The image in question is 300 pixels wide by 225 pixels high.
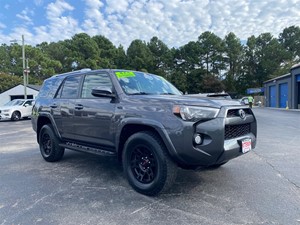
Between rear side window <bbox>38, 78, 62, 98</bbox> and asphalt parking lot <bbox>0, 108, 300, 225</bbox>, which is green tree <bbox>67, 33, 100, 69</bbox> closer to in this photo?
rear side window <bbox>38, 78, 62, 98</bbox>

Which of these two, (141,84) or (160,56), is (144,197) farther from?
(160,56)

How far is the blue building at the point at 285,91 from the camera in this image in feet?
101

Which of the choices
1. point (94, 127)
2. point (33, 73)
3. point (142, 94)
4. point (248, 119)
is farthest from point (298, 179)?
point (33, 73)

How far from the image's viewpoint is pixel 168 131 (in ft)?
11.3

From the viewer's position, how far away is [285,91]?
34469mm

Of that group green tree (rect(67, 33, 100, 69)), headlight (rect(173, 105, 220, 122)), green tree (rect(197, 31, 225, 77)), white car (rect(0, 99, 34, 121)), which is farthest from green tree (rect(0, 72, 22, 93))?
headlight (rect(173, 105, 220, 122))

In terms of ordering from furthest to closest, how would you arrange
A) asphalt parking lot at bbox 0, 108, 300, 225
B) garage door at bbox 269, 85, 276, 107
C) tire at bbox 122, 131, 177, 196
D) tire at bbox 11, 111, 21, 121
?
1. garage door at bbox 269, 85, 276, 107
2. tire at bbox 11, 111, 21, 121
3. tire at bbox 122, 131, 177, 196
4. asphalt parking lot at bbox 0, 108, 300, 225

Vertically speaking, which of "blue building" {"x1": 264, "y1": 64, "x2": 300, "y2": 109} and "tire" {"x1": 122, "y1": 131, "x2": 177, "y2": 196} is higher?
"blue building" {"x1": 264, "y1": 64, "x2": 300, "y2": 109}

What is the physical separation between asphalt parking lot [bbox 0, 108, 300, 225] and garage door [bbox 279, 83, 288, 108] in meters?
32.2

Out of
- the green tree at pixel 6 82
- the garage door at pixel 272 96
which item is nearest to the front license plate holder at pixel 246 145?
the garage door at pixel 272 96

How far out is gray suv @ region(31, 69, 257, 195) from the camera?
11.1 ft

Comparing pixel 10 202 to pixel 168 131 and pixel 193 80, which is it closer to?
pixel 168 131

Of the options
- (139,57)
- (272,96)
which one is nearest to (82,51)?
(139,57)

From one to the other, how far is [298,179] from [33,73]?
48.2m
